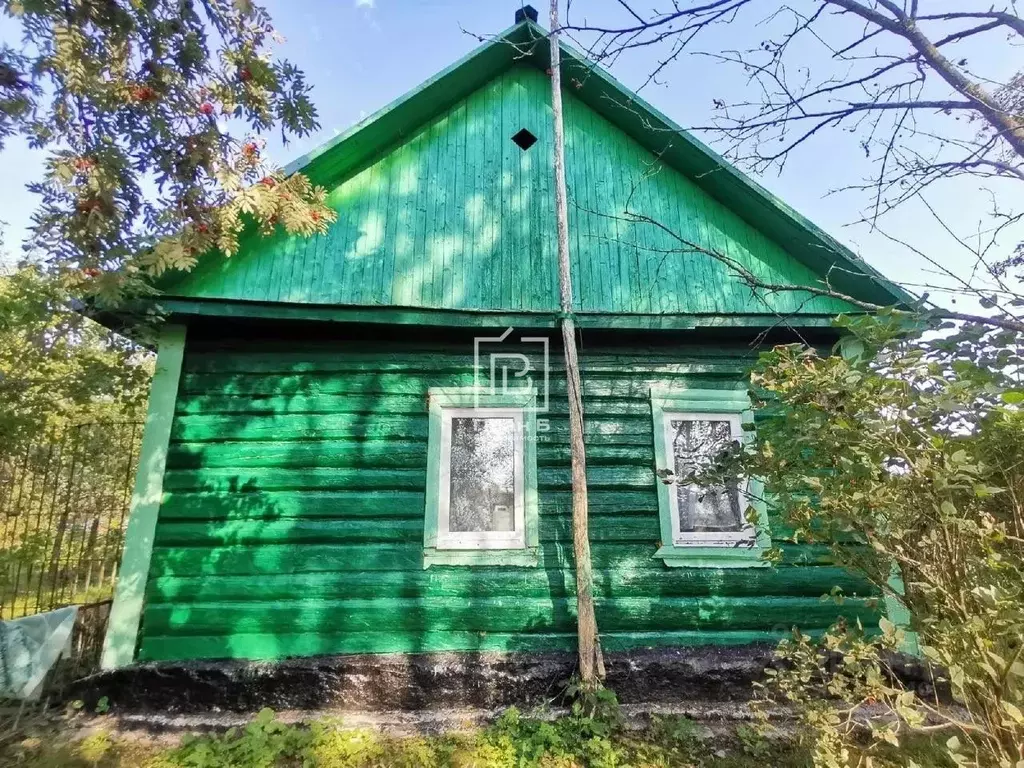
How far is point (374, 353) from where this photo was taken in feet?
15.7

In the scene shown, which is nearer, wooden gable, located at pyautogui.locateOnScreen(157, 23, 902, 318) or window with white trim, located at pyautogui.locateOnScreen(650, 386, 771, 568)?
window with white trim, located at pyautogui.locateOnScreen(650, 386, 771, 568)

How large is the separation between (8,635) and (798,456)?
217 inches

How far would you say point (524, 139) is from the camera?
563 cm

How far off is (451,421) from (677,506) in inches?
86.0

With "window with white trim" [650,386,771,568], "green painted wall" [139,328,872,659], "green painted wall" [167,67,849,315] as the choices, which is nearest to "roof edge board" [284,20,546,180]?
"green painted wall" [167,67,849,315]

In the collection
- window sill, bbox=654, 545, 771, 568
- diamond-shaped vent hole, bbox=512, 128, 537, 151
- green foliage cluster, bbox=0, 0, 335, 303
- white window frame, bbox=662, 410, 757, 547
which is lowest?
window sill, bbox=654, 545, 771, 568

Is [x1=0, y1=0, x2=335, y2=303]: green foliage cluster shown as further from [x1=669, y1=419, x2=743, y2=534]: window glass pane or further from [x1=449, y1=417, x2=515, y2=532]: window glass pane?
[x1=669, y1=419, x2=743, y2=534]: window glass pane

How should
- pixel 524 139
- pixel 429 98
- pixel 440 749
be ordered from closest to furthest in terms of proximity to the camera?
pixel 440 749, pixel 429 98, pixel 524 139

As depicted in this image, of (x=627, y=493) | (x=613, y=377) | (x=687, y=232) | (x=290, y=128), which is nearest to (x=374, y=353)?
(x=290, y=128)

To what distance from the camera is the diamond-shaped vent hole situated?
5.58 metres

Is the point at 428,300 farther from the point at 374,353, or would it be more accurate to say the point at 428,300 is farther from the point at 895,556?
the point at 895,556

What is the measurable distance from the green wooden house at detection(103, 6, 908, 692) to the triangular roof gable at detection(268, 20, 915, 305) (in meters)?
0.04

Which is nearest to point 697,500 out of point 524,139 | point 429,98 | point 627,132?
point 627,132

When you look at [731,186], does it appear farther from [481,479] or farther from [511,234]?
[481,479]
